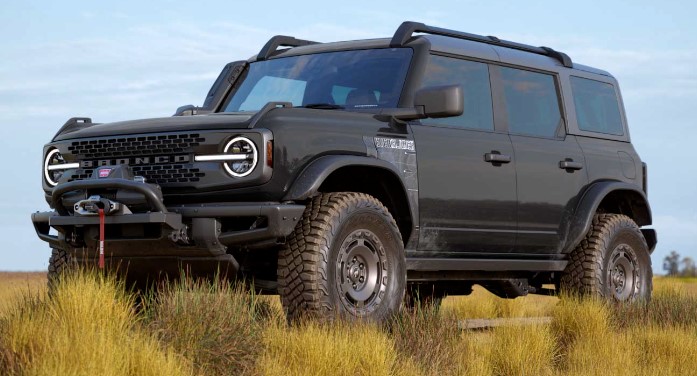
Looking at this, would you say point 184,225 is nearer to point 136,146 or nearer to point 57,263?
point 136,146

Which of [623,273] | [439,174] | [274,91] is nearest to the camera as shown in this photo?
[439,174]

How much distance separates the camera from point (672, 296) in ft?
39.7

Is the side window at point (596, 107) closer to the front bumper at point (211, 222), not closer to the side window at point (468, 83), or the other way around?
the side window at point (468, 83)

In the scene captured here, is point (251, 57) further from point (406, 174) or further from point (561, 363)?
point (561, 363)

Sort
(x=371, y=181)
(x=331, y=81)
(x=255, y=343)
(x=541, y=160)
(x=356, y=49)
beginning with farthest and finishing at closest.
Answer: (x=541, y=160)
(x=356, y=49)
(x=331, y=81)
(x=371, y=181)
(x=255, y=343)

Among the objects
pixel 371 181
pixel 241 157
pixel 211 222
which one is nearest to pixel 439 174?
pixel 371 181

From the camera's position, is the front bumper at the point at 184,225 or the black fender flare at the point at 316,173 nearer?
the front bumper at the point at 184,225

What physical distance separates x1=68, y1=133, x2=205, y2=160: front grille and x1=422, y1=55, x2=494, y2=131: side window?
2055 mm

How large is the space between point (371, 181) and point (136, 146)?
5.52 ft

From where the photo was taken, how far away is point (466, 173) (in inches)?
358

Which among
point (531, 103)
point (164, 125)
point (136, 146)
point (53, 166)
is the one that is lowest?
point (53, 166)

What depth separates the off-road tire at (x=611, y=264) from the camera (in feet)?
34.9

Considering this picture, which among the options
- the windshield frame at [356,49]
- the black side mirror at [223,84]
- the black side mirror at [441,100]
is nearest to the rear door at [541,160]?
the windshield frame at [356,49]

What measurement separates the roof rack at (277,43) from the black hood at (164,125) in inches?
75.8
